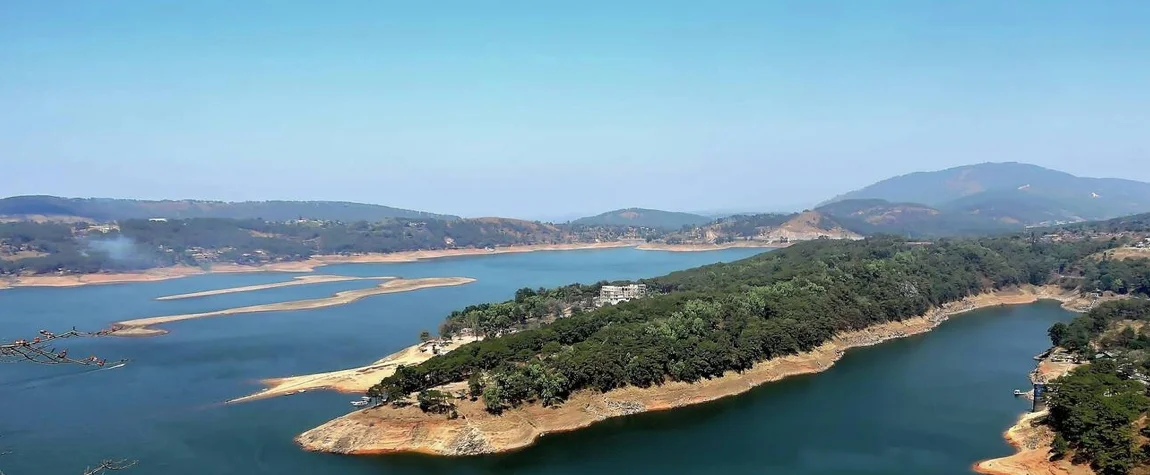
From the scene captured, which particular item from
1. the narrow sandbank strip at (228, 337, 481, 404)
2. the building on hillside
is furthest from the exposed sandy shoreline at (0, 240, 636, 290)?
the narrow sandbank strip at (228, 337, 481, 404)

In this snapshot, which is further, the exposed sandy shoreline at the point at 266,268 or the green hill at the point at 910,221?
the green hill at the point at 910,221

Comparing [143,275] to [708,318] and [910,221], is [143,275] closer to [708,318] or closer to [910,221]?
[708,318]

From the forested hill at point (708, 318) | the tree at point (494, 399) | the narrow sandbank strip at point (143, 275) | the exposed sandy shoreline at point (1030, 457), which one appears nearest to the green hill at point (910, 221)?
the forested hill at point (708, 318)

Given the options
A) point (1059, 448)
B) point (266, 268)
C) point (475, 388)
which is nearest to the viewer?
point (1059, 448)

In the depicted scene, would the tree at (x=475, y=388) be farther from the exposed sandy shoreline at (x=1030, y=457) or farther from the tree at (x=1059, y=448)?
the tree at (x=1059, y=448)

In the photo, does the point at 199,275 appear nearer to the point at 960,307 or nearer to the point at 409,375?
the point at 409,375

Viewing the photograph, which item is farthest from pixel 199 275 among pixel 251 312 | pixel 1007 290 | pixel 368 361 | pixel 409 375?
pixel 1007 290

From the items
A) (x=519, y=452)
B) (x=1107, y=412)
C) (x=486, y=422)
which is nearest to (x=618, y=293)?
(x=486, y=422)
